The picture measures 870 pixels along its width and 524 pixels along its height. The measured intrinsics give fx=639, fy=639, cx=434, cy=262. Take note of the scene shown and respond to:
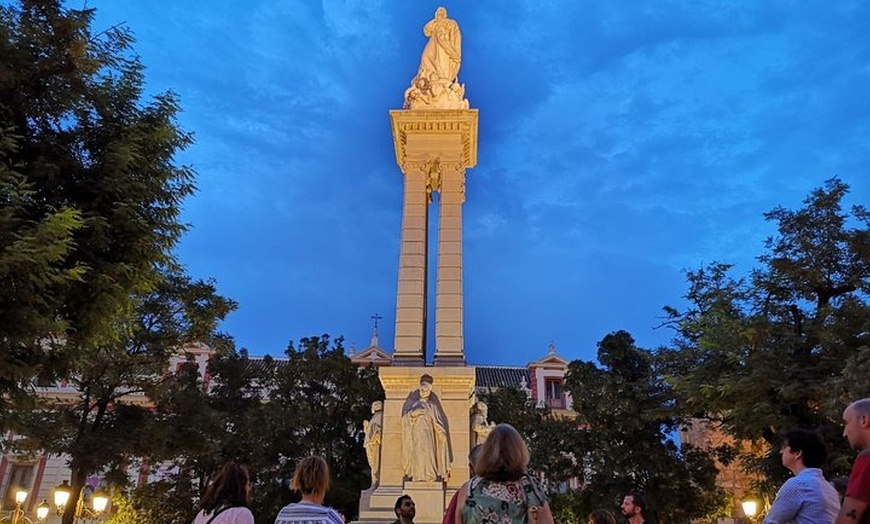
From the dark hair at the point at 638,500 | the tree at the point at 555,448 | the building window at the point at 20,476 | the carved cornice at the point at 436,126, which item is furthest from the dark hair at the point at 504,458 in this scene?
the building window at the point at 20,476

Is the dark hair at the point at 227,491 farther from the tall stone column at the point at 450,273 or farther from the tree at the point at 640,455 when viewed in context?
the tree at the point at 640,455

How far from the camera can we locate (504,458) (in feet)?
11.2

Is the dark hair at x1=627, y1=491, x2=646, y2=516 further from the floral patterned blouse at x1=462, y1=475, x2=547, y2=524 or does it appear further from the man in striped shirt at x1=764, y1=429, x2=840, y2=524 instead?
the floral patterned blouse at x1=462, y1=475, x2=547, y2=524

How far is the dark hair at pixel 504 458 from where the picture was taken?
3.42m

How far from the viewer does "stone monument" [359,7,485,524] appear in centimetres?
1303

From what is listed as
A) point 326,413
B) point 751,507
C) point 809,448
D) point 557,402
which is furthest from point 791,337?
point 557,402

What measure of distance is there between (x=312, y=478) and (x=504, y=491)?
1.46 m

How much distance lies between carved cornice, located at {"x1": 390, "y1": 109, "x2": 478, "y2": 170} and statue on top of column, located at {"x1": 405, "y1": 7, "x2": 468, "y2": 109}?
37 cm

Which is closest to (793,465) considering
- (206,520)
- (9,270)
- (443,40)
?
(206,520)

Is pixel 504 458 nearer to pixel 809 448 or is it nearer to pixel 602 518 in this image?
pixel 809 448

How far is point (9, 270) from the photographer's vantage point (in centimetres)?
602

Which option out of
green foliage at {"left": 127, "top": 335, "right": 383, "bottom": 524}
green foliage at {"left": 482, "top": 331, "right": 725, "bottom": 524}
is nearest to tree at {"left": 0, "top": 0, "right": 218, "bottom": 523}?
green foliage at {"left": 127, "top": 335, "right": 383, "bottom": 524}

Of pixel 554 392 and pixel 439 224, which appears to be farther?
pixel 554 392

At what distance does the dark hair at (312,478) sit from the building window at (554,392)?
113 feet
